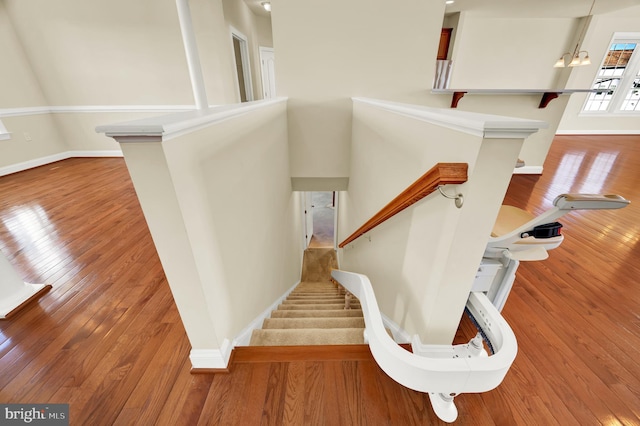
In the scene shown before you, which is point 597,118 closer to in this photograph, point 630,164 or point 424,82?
point 630,164

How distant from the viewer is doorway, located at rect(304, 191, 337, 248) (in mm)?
5996

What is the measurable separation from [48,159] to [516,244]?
6.70 m

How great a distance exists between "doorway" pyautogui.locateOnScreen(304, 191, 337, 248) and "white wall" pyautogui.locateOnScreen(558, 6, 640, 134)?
6.33m

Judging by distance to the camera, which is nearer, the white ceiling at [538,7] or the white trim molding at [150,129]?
the white trim molding at [150,129]

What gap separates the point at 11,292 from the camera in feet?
5.19

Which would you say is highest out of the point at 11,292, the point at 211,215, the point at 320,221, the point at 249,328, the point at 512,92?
the point at 512,92

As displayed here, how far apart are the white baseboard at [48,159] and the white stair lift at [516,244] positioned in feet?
20.1

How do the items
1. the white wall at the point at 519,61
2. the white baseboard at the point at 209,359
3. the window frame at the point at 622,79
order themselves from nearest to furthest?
1. the white baseboard at the point at 209,359
2. the white wall at the point at 519,61
3. the window frame at the point at 622,79

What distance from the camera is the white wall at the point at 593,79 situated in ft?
17.8

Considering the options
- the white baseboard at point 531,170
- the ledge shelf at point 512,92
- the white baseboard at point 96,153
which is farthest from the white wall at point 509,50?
the white baseboard at point 96,153

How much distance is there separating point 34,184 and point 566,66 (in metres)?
8.17

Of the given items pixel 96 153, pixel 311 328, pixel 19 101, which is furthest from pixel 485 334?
pixel 19 101

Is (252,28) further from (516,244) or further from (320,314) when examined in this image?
(516,244)

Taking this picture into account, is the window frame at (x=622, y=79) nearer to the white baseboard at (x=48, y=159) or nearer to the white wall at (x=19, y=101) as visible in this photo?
the white baseboard at (x=48, y=159)
